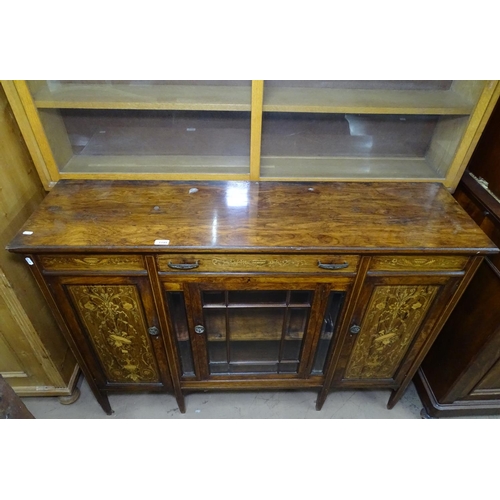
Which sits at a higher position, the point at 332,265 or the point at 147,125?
the point at 147,125

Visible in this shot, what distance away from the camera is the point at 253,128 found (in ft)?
4.05

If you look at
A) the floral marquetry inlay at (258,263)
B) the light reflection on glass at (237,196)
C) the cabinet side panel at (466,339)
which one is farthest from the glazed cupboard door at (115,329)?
the cabinet side panel at (466,339)

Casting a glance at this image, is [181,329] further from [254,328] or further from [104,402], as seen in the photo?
[104,402]

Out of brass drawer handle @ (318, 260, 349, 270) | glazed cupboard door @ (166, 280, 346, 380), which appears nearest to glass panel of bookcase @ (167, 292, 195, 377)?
glazed cupboard door @ (166, 280, 346, 380)

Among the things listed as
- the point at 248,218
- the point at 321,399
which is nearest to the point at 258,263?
the point at 248,218

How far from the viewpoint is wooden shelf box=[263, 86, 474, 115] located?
121cm

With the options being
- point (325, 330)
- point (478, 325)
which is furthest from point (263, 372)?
point (478, 325)

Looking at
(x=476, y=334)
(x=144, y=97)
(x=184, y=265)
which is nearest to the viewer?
(x=184, y=265)

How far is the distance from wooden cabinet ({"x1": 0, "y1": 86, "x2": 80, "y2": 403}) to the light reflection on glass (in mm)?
711

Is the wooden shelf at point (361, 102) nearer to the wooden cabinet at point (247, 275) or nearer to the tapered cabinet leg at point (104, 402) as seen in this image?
the wooden cabinet at point (247, 275)

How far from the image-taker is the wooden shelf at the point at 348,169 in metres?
1.34

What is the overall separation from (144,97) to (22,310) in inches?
33.9

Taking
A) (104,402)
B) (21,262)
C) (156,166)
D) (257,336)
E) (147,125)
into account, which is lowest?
(104,402)

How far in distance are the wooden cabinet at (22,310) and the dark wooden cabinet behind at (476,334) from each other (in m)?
1.58
